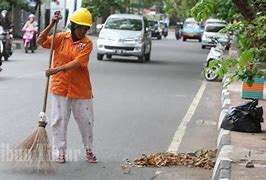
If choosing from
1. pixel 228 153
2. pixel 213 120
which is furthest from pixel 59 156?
pixel 213 120

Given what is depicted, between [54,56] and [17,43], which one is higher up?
[54,56]

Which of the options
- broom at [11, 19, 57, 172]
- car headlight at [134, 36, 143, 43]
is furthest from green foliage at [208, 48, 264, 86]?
car headlight at [134, 36, 143, 43]

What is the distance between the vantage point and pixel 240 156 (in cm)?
729

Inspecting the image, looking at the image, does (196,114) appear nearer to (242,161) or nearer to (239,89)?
(239,89)

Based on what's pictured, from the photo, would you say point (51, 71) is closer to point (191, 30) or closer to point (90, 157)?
point (90, 157)

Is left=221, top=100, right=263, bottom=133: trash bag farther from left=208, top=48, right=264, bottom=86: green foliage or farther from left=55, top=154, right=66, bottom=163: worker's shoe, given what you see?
left=55, top=154, right=66, bottom=163: worker's shoe

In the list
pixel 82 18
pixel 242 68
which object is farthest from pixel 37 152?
pixel 242 68

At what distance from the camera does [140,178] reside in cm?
707

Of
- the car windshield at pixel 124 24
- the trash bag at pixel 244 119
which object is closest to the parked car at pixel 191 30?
the car windshield at pixel 124 24

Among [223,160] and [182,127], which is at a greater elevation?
[223,160]

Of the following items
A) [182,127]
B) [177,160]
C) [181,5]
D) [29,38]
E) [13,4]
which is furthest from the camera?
[181,5]

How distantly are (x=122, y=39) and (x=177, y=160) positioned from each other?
53.5 feet

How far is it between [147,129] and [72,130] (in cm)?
126

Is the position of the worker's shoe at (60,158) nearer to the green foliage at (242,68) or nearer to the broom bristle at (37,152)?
the broom bristle at (37,152)
